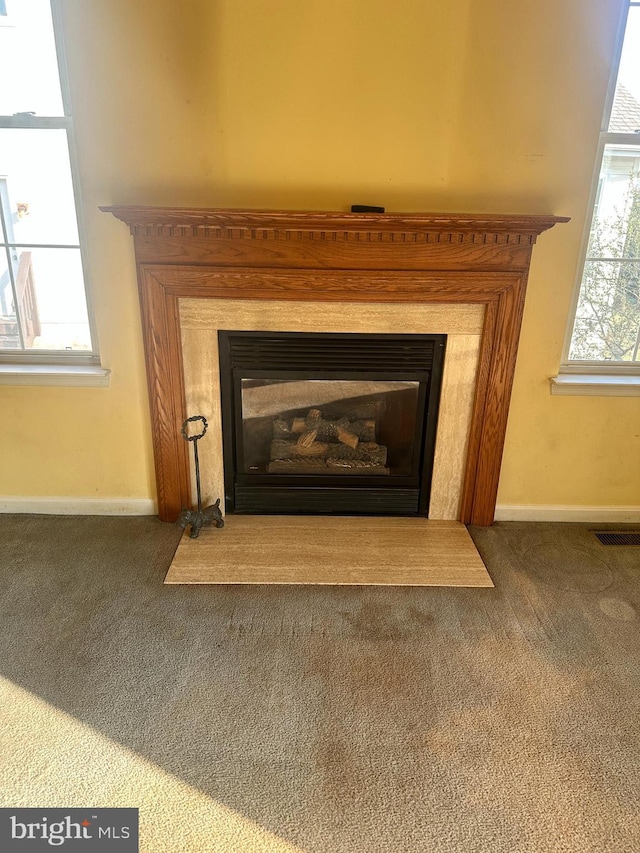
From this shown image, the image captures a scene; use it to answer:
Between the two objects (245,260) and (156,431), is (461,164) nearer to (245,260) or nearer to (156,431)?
(245,260)

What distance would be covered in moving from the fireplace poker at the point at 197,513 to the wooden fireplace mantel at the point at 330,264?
0.13 m

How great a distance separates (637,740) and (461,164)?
206cm

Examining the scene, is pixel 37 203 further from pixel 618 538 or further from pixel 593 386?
pixel 618 538

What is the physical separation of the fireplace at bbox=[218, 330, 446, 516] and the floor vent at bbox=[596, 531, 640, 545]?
32.3 inches

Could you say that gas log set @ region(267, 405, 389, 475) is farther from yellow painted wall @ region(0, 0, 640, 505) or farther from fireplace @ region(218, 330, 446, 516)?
yellow painted wall @ region(0, 0, 640, 505)

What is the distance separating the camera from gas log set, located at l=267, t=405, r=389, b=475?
274cm

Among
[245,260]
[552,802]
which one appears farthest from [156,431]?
[552,802]

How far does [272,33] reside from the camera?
2080 mm

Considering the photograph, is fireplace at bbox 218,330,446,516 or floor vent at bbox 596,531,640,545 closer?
fireplace at bbox 218,330,446,516

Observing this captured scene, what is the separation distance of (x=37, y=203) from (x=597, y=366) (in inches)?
101

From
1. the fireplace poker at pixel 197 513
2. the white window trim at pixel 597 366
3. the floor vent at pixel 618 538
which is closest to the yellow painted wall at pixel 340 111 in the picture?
the white window trim at pixel 597 366

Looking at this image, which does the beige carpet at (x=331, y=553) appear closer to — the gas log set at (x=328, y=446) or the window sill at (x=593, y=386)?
the gas log set at (x=328, y=446)

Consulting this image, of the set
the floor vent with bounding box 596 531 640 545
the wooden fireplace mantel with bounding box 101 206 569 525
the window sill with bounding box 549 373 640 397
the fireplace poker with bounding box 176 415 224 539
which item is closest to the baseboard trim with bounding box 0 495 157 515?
the fireplace poker with bounding box 176 415 224 539

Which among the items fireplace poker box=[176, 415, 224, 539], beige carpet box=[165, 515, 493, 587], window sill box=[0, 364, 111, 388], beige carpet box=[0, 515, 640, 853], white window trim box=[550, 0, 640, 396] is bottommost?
beige carpet box=[0, 515, 640, 853]
